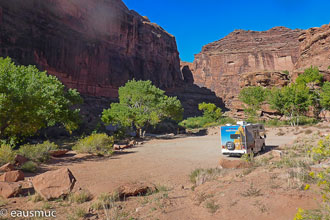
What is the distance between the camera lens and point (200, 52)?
11394 centimetres

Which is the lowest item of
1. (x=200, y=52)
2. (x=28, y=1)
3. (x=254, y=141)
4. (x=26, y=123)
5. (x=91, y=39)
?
(x=254, y=141)

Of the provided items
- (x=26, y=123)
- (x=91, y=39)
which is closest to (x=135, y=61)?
(x=91, y=39)

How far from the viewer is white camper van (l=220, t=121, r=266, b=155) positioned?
1175 centimetres

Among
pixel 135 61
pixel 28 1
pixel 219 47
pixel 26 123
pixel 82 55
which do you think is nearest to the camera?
pixel 26 123

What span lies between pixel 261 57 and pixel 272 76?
58033 millimetres

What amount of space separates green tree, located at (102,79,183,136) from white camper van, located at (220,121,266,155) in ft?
43.7

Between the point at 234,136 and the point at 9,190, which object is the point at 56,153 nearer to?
the point at 9,190

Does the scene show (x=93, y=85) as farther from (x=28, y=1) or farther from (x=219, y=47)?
(x=219, y=47)

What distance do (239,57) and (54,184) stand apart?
106083 millimetres

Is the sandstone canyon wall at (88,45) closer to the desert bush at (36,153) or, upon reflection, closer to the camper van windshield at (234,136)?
the desert bush at (36,153)

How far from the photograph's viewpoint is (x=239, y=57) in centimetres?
9844

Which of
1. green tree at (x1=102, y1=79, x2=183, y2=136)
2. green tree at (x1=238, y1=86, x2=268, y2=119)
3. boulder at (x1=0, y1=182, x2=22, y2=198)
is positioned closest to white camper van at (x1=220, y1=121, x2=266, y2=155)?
boulder at (x1=0, y1=182, x2=22, y2=198)

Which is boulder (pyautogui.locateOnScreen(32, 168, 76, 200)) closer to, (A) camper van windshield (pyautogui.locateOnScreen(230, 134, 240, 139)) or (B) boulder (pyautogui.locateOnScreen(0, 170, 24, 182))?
(B) boulder (pyautogui.locateOnScreen(0, 170, 24, 182))

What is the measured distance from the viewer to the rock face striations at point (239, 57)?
93062mm
